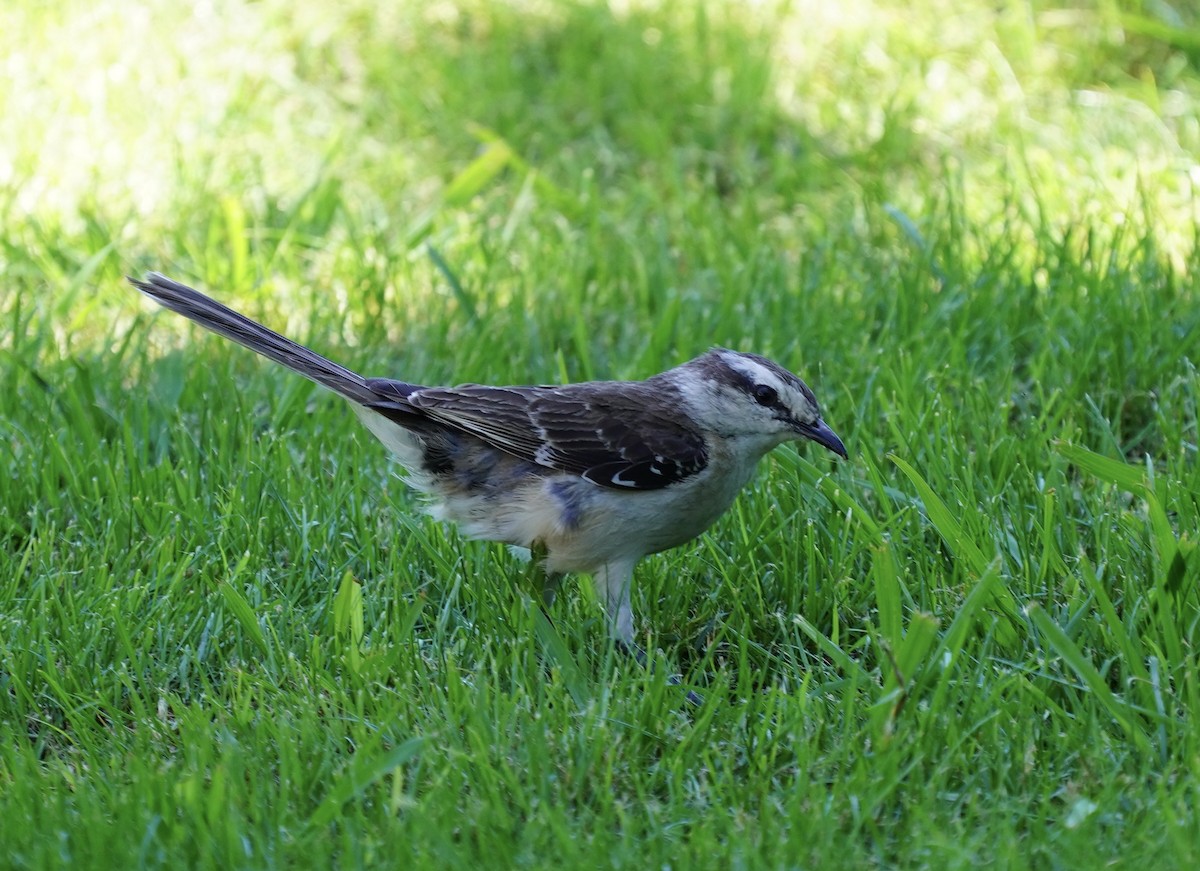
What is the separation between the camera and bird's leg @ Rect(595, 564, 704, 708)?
185 inches

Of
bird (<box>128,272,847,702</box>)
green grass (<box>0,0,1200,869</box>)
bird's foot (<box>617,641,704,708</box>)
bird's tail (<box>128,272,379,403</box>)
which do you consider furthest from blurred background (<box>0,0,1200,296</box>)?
bird's foot (<box>617,641,704,708</box>)

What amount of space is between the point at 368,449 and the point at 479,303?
1460mm

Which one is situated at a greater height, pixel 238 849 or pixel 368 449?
pixel 368 449

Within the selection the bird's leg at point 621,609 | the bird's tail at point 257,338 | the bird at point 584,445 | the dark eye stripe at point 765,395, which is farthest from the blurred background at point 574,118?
the bird's leg at point 621,609

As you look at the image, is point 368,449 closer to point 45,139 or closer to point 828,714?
point 828,714

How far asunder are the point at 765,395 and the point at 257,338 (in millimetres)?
1855

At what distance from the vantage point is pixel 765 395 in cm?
520

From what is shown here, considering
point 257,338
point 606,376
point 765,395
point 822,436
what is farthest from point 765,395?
point 257,338

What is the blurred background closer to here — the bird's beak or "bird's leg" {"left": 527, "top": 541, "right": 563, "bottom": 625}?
the bird's beak

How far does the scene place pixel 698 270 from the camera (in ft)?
24.8

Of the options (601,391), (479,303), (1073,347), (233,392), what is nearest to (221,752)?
(601,391)

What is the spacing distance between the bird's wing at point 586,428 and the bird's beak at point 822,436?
0.38 m

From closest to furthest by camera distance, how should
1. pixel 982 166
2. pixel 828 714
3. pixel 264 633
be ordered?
pixel 828 714 < pixel 264 633 < pixel 982 166

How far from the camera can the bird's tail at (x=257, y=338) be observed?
5.26 m
